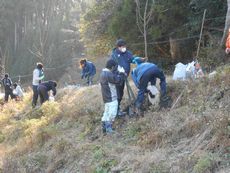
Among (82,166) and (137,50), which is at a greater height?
(137,50)

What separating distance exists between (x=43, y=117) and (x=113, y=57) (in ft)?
14.3

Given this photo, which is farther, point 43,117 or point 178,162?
point 43,117

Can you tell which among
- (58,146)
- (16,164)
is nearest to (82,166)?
(58,146)

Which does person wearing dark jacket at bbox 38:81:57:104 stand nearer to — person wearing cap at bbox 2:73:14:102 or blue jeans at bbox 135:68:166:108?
person wearing cap at bbox 2:73:14:102

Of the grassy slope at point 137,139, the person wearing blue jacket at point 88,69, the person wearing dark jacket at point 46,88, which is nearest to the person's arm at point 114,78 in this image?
the grassy slope at point 137,139

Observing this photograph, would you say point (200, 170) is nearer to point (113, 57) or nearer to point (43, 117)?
point (113, 57)

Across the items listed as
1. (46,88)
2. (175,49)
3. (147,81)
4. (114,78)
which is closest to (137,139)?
(147,81)

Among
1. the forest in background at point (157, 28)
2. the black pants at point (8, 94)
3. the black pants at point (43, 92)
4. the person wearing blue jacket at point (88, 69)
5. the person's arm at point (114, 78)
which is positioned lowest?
the black pants at point (8, 94)

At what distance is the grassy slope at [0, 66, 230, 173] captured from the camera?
812 cm

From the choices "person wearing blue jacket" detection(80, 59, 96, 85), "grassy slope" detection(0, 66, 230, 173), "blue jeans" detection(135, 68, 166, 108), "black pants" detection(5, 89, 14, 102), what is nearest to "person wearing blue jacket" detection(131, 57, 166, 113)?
"blue jeans" detection(135, 68, 166, 108)

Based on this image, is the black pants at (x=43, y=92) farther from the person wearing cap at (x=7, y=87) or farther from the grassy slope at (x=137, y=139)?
the person wearing cap at (x=7, y=87)

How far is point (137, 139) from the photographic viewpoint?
395 inches

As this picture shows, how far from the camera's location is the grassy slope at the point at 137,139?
8.12 metres

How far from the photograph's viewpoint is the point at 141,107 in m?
11.4
